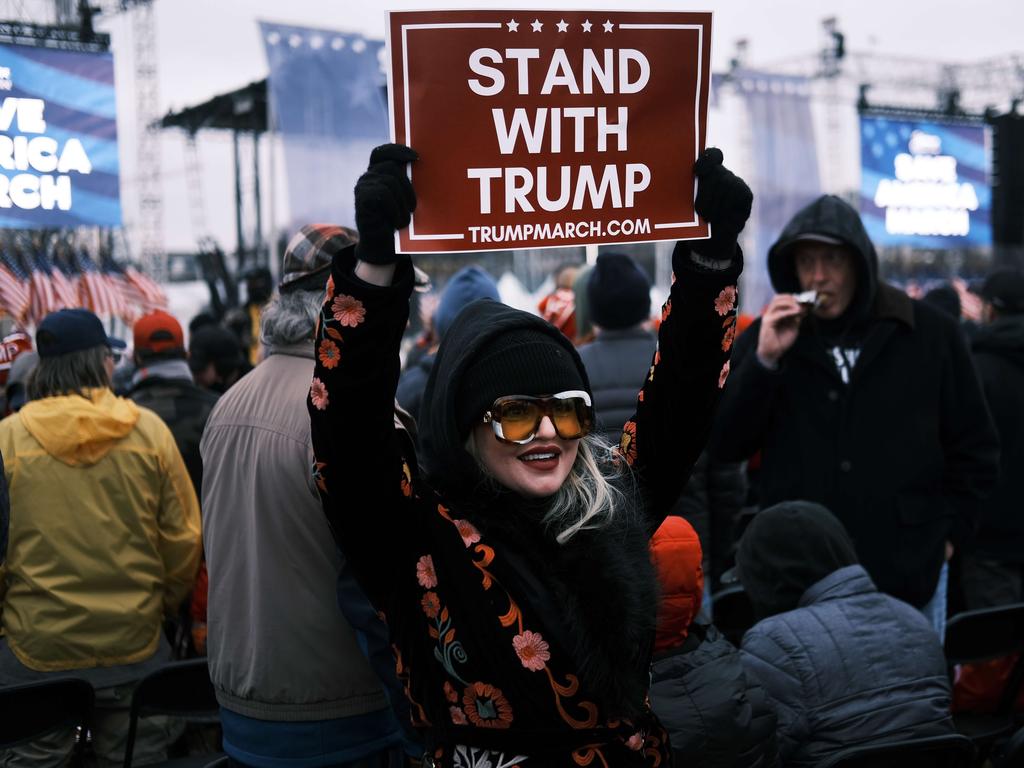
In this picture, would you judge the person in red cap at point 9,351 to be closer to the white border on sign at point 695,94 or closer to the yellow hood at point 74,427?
the yellow hood at point 74,427

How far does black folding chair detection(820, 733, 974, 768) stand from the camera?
245 centimetres

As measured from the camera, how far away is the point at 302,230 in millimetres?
2588

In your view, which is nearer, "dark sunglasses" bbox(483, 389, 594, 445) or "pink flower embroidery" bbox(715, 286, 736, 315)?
"dark sunglasses" bbox(483, 389, 594, 445)

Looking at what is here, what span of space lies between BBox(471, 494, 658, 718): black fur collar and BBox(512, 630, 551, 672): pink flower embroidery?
0.03 metres

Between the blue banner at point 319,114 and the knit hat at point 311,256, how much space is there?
5263mm

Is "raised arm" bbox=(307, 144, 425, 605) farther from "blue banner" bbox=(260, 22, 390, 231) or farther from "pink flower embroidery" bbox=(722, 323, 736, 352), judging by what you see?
"blue banner" bbox=(260, 22, 390, 231)

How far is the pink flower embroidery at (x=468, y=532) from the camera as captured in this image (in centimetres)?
177

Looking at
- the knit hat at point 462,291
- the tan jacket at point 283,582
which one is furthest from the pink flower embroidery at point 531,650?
the knit hat at point 462,291

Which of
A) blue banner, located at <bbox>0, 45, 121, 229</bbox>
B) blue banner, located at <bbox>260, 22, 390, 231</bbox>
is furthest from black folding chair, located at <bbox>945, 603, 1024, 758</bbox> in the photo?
blue banner, located at <bbox>260, 22, 390, 231</bbox>

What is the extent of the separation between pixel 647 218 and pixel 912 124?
1139 centimetres

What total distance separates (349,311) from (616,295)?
248 centimetres

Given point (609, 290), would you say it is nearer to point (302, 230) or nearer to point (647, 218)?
point (302, 230)

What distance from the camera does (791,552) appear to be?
9.55 feet

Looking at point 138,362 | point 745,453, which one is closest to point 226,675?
point 745,453
